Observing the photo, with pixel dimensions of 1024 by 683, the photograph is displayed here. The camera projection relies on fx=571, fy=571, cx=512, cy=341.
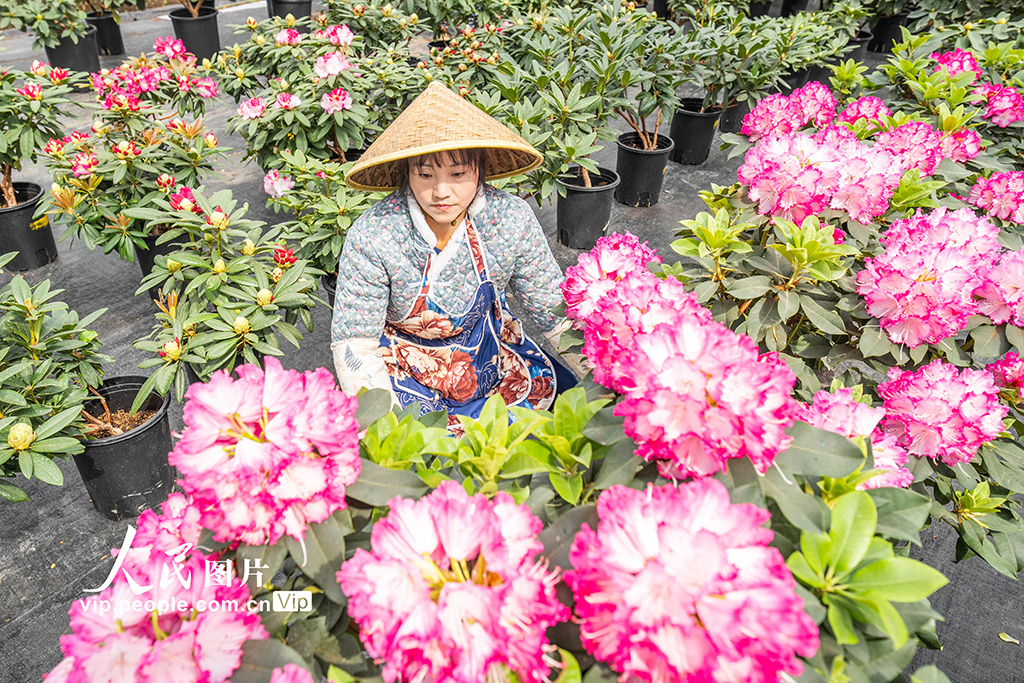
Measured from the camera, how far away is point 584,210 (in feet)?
10.2

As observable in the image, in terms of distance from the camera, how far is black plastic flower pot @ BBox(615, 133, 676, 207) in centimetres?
345

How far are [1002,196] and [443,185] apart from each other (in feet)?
4.28

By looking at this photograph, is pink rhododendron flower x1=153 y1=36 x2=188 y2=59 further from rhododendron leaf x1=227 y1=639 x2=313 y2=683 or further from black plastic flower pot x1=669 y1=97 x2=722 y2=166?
rhododendron leaf x1=227 y1=639 x2=313 y2=683

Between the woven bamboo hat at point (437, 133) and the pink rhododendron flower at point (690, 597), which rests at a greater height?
the woven bamboo hat at point (437, 133)

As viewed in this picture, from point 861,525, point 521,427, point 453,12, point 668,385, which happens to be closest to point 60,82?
point 453,12

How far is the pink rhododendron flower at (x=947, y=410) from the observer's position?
2.82 feet

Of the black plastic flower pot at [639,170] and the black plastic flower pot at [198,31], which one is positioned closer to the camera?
the black plastic flower pot at [639,170]

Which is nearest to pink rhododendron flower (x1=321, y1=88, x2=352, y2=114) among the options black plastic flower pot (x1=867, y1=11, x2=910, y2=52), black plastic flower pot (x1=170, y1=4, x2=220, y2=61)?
black plastic flower pot (x1=170, y1=4, x2=220, y2=61)

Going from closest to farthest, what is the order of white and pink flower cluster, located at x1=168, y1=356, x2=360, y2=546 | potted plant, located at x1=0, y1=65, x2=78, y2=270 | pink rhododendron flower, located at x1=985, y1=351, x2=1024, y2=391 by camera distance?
white and pink flower cluster, located at x1=168, y1=356, x2=360, y2=546 → pink rhododendron flower, located at x1=985, y1=351, x2=1024, y2=391 → potted plant, located at x1=0, y1=65, x2=78, y2=270

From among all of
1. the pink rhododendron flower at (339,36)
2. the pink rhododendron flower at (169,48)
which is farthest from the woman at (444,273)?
the pink rhododendron flower at (169,48)

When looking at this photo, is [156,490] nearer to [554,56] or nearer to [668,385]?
[668,385]

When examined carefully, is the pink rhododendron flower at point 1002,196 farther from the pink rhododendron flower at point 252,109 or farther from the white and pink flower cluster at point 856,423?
the pink rhododendron flower at point 252,109

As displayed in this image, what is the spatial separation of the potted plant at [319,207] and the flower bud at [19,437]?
3.07 feet

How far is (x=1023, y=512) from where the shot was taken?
196cm
